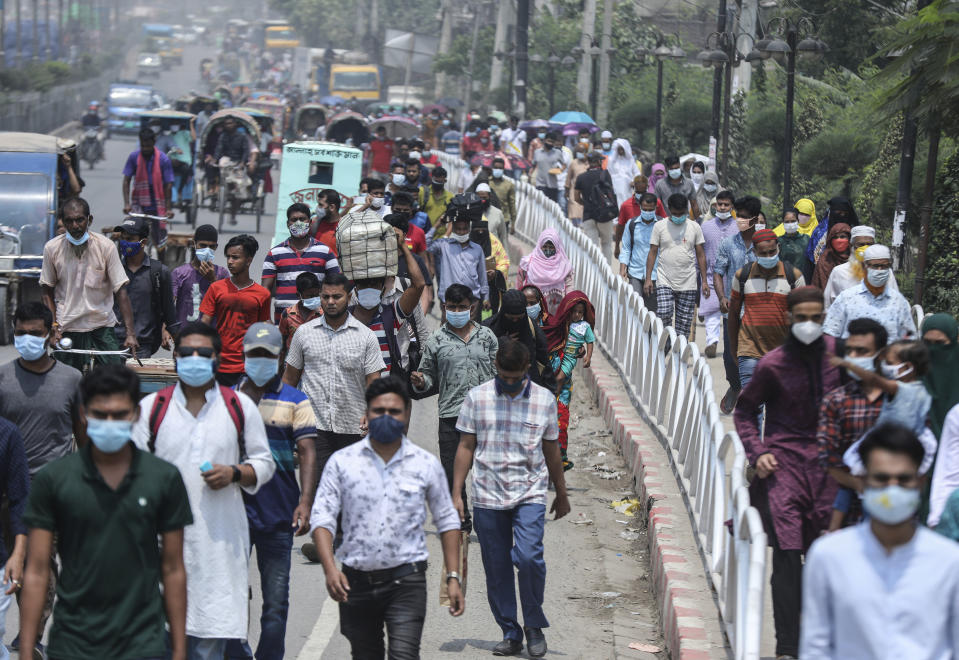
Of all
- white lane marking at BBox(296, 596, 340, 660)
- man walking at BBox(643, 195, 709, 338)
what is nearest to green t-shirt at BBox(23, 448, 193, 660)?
white lane marking at BBox(296, 596, 340, 660)

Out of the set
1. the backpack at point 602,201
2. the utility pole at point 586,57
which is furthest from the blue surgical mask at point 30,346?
the utility pole at point 586,57

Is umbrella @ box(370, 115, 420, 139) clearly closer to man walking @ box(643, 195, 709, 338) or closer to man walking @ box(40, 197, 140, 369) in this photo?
man walking @ box(643, 195, 709, 338)

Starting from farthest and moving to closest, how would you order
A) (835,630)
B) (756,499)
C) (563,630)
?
(563,630) → (756,499) → (835,630)

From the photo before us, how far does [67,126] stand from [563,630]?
177 feet

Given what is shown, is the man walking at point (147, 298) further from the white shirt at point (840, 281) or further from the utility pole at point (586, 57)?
the utility pole at point (586, 57)

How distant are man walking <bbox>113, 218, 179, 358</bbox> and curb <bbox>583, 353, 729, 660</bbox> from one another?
11.0 ft

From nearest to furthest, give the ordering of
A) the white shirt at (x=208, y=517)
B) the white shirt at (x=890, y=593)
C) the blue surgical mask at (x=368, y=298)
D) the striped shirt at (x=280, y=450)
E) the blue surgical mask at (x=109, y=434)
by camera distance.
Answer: the white shirt at (x=890, y=593), the blue surgical mask at (x=109, y=434), the white shirt at (x=208, y=517), the striped shirt at (x=280, y=450), the blue surgical mask at (x=368, y=298)

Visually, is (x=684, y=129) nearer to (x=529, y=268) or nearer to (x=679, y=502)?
(x=529, y=268)

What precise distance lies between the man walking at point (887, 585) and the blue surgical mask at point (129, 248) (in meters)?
7.29

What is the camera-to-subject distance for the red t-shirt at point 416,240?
1305 centimetres

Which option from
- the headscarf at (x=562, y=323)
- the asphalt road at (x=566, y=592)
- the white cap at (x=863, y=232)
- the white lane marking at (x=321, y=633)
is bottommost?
the asphalt road at (x=566, y=592)

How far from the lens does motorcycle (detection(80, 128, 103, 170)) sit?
42156 mm

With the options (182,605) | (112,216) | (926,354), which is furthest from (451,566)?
(112,216)

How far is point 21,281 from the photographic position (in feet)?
50.7
